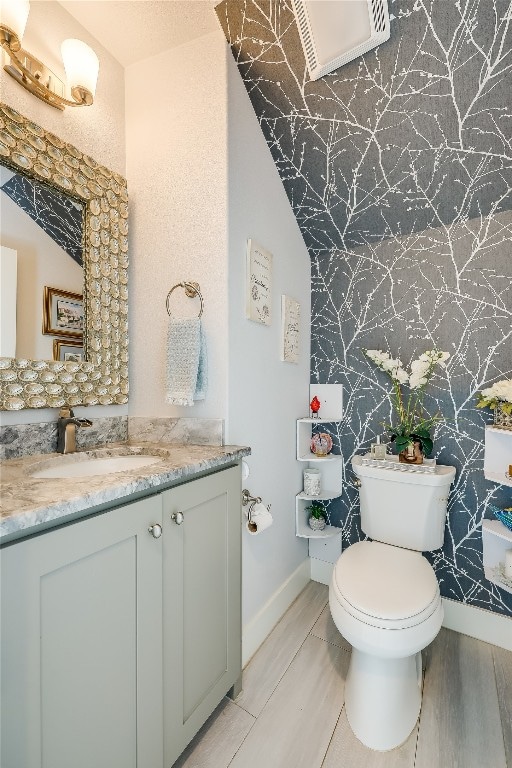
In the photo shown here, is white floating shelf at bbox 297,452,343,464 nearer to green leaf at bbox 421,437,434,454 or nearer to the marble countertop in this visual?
green leaf at bbox 421,437,434,454

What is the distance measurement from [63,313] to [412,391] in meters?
1.63

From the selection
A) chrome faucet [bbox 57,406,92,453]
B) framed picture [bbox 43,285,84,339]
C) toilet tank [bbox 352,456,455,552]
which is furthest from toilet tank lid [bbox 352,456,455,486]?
framed picture [bbox 43,285,84,339]

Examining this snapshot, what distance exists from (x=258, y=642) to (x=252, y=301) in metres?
1.48

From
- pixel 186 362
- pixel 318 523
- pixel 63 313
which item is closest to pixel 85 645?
pixel 186 362

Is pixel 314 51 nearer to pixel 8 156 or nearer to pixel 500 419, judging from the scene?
pixel 8 156

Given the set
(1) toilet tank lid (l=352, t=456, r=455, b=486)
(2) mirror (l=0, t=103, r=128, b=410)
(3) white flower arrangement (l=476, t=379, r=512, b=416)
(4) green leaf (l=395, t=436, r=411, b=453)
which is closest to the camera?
(2) mirror (l=0, t=103, r=128, b=410)

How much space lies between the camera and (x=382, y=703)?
1.28 m

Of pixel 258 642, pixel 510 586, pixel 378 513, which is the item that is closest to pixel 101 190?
pixel 378 513

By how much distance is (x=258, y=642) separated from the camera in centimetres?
169

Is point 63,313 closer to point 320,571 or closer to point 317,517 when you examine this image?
point 317,517

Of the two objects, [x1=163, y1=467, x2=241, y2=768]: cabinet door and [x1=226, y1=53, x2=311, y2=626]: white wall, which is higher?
[x1=226, y1=53, x2=311, y2=626]: white wall

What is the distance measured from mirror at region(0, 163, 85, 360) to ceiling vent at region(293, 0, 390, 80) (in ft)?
3.27

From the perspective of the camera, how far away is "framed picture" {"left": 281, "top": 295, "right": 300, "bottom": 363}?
1928 mm

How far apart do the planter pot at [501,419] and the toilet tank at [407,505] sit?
29 cm
